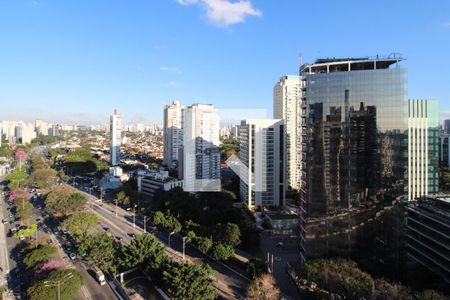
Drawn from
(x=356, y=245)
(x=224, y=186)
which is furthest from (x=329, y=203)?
(x=224, y=186)

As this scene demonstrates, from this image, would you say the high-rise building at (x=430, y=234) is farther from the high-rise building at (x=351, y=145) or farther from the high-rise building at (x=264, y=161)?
the high-rise building at (x=264, y=161)

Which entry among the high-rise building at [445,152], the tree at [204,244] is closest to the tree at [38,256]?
the tree at [204,244]

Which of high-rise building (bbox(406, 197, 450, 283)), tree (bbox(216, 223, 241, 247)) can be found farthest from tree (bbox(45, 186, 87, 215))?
high-rise building (bbox(406, 197, 450, 283))

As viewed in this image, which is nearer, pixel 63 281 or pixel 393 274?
pixel 63 281

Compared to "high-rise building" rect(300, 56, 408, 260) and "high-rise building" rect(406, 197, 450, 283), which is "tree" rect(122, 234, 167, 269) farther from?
"high-rise building" rect(406, 197, 450, 283)

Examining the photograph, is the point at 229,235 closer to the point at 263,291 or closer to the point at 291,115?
the point at 263,291

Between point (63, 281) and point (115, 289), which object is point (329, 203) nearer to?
point (115, 289)

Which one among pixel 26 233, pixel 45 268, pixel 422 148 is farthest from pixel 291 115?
pixel 45 268
